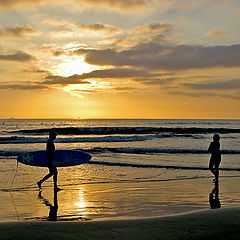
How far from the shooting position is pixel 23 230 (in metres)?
5.11

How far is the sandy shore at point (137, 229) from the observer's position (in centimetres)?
488

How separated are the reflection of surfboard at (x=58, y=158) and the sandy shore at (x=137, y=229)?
20.1ft

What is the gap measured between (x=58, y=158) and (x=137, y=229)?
23.5ft

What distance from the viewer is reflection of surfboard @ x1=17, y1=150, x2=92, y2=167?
11.6 m

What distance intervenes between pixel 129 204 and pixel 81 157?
455cm

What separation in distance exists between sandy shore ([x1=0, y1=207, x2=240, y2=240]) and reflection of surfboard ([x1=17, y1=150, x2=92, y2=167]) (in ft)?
20.1

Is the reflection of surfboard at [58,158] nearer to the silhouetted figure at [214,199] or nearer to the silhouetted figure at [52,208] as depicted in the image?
the silhouetted figure at [52,208]

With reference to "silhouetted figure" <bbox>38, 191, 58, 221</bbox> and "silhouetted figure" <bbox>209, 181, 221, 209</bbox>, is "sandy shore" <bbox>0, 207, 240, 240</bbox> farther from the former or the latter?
"silhouetted figure" <bbox>209, 181, 221, 209</bbox>

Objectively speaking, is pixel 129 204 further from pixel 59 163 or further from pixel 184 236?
pixel 59 163

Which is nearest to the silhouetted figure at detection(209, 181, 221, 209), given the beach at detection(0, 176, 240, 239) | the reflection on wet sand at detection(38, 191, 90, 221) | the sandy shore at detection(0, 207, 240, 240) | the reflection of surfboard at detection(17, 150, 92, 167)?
the beach at detection(0, 176, 240, 239)

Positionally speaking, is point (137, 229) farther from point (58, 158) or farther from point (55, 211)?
point (58, 158)

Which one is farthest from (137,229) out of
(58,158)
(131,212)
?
(58,158)

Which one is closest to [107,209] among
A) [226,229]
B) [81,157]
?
[226,229]

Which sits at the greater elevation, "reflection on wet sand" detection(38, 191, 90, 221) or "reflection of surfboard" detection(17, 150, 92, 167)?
"reflection of surfboard" detection(17, 150, 92, 167)
